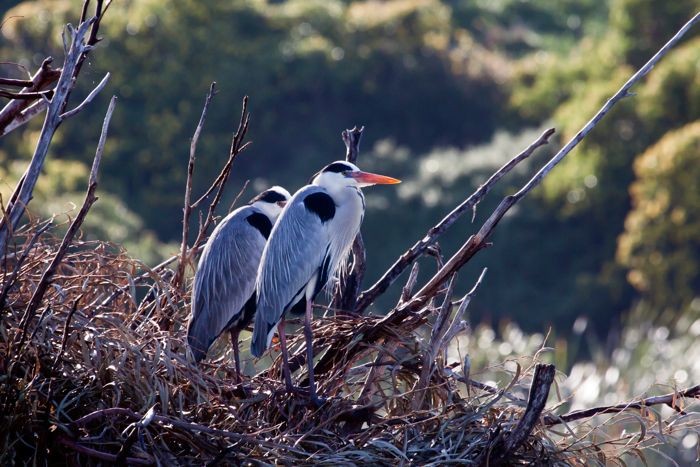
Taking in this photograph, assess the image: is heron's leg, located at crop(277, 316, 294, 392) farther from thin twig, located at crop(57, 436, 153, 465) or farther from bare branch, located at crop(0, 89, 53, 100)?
bare branch, located at crop(0, 89, 53, 100)

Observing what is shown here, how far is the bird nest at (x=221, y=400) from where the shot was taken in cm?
267

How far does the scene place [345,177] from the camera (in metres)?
3.98

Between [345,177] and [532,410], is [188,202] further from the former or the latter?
[532,410]

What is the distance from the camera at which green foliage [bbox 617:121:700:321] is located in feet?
38.7

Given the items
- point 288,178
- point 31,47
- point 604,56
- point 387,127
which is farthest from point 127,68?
point 604,56

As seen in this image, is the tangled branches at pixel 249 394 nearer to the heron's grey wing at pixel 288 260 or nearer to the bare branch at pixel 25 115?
the bare branch at pixel 25 115

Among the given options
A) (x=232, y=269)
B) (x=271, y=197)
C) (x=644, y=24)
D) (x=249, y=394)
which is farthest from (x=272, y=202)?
(x=644, y=24)

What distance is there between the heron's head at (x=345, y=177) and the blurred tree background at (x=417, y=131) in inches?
234

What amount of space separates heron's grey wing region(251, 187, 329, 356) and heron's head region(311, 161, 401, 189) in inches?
2.3

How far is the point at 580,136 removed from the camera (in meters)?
3.04

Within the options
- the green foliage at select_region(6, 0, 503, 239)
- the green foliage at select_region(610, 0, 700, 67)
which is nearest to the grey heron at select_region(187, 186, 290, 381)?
the green foliage at select_region(6, 0, 503, 239)

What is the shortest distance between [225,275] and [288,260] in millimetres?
302

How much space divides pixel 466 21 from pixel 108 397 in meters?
19.1

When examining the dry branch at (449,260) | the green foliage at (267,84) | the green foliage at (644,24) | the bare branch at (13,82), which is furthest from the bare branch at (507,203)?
the green foliage at (644,24)
